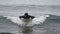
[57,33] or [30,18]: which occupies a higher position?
[30,18]

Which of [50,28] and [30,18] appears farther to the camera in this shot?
[30,18]

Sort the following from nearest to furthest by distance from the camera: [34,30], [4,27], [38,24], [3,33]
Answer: [3,33] → [34,30] → [4,27] → [38,24]

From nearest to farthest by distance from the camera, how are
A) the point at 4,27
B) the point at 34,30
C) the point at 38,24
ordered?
the point at 34,30
the point at 4,27
the point at 38,24

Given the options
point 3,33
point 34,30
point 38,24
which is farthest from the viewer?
point 38,24

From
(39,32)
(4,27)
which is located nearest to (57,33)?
(39,32)

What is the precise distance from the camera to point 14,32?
15117mm

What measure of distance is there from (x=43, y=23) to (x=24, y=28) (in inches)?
107

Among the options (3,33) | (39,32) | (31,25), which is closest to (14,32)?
(3,33)

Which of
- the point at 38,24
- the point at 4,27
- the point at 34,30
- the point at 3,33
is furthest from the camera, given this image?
the point at 38,24

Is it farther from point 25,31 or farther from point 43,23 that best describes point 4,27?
point 43,23

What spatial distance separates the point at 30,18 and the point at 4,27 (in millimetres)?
2427

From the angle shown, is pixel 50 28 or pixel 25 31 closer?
pixel 25 31

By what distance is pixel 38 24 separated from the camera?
18.6 meters

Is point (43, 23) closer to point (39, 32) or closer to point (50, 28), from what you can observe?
point (50, 28)
